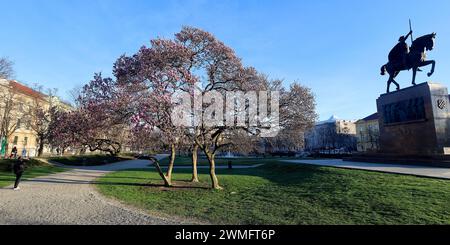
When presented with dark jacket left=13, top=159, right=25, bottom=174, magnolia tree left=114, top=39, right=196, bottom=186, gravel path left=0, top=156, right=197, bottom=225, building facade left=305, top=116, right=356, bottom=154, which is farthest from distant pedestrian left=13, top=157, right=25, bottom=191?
building facade left=305, top=116, right=356, bottom=154

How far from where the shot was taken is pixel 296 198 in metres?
10.6

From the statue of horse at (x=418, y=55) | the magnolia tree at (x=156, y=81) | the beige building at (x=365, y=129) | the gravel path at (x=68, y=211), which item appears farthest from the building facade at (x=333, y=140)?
the gravel path at (x=68, y=211)

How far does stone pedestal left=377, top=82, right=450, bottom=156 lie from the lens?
16.5m

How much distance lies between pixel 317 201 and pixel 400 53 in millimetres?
15476

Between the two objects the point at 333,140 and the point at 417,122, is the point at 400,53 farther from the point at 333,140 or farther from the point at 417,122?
the point at 333,140

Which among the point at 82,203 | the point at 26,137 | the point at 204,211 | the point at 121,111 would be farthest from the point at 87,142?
the point at 26,137

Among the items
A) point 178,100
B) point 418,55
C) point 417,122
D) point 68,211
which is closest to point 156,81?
point 178,100

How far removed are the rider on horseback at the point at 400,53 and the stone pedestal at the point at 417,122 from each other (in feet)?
6.94

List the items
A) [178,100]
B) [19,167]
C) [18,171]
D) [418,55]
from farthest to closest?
[418,55]
[19,167]
[18,171]
[178,100]

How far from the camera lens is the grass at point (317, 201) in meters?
7.65

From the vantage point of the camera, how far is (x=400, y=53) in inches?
781

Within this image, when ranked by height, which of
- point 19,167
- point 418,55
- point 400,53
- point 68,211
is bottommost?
point 68,211

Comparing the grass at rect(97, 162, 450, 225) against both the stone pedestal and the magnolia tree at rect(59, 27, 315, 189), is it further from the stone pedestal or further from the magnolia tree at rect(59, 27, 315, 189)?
the stone pedestal

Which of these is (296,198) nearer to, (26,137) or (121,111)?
(121,111)
